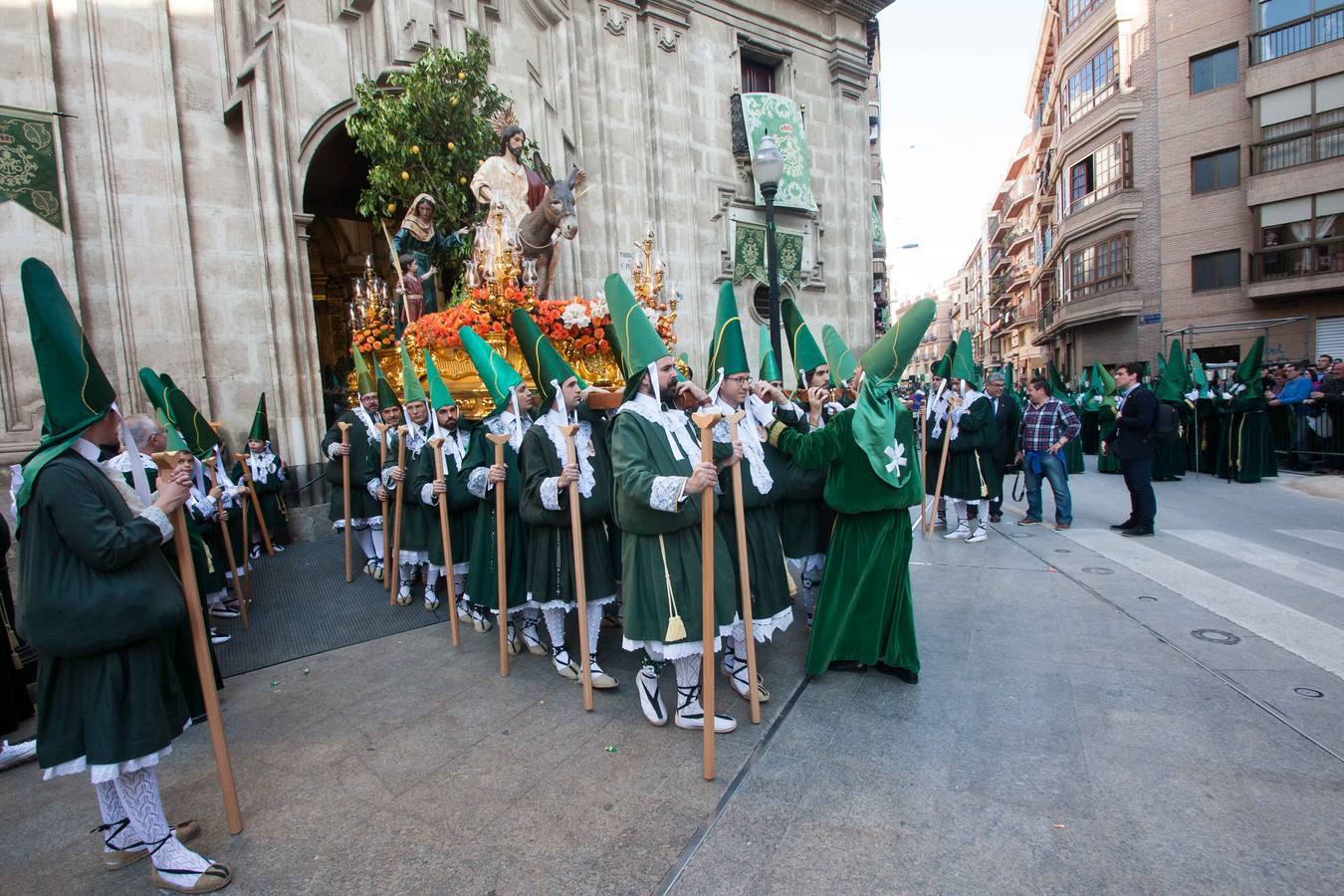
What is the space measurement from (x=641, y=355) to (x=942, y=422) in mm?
6232

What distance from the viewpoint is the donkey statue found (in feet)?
27.7

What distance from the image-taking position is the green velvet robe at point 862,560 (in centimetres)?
408

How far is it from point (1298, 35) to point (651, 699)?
3161cm

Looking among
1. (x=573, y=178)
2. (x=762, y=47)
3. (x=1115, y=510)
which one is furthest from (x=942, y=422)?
(x=762, y=47)

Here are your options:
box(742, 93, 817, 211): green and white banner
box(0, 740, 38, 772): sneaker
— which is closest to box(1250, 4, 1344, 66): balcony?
box(742, 93, 817, 211): green and white banner

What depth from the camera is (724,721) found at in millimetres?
3635

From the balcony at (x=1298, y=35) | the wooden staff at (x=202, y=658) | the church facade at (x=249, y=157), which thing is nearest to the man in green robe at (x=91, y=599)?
the wooden staff at (x=202, y=658)

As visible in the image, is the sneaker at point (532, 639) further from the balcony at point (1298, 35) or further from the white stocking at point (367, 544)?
the balcony at point (1298, 35)


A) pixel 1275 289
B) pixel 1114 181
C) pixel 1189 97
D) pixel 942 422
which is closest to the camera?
pixel 942 422

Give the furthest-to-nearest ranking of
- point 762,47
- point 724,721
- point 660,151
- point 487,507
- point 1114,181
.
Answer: point 1114,181, point 762,47, point 660,151, point 487,507, point 724,721

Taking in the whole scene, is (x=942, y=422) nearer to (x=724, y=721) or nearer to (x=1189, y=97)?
(x=724, y=721)

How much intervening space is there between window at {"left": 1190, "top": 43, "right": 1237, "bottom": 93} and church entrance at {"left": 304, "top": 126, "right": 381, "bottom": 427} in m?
28.9

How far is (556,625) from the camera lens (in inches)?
181

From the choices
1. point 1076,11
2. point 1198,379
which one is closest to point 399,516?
point 1198,379
